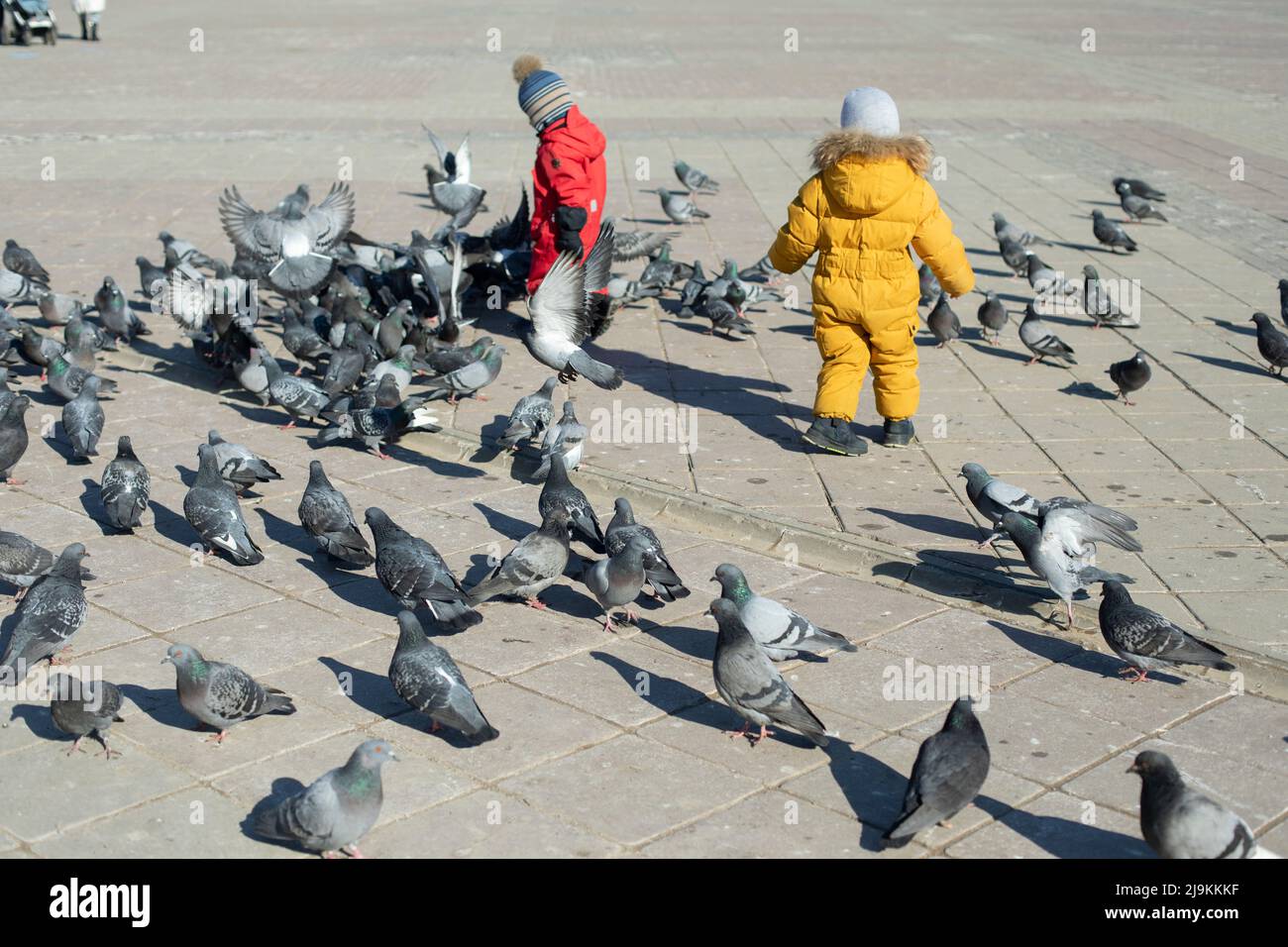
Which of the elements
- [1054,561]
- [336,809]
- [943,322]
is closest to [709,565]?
[1054,561]

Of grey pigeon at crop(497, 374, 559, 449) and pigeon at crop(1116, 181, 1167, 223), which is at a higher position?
pigeon at crop(1116, 181, 1167, 223)

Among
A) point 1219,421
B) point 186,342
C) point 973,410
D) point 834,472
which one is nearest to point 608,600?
point 834,472

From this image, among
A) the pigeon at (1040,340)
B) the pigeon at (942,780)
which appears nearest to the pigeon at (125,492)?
the pigeon at (942,780)

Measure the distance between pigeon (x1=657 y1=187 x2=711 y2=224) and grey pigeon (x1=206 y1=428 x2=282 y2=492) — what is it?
23.0 feet

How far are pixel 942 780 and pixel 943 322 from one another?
6.06 metres

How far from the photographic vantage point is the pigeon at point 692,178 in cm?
1428

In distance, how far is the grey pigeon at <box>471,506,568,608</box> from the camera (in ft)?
19.4

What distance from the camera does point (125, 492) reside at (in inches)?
266

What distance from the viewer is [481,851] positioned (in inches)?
167

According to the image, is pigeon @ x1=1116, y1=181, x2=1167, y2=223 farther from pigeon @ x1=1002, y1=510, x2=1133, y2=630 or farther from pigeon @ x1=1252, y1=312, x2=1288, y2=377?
pigeon @ x1=1002, y1=510, x2=1133, y2=630

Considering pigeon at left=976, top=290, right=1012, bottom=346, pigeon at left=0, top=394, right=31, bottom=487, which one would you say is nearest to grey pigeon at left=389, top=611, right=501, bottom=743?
pigeon at left=0, top=394, right=31, bottom=487

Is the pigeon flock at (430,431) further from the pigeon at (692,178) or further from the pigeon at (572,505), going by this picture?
the pigeon at (692,178)
